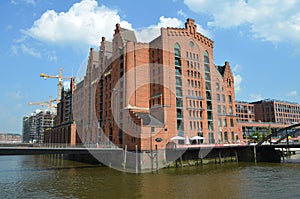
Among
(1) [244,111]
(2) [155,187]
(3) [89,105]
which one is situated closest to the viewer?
(2) [155,187]

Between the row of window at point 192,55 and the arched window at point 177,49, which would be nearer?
the arched window at point 177,49

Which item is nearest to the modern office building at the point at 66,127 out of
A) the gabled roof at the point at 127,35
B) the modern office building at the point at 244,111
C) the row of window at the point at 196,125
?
the gabled roof at the point at 127,35

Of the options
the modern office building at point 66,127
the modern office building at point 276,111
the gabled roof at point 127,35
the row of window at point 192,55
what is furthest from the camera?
the modern office building at point 276,111

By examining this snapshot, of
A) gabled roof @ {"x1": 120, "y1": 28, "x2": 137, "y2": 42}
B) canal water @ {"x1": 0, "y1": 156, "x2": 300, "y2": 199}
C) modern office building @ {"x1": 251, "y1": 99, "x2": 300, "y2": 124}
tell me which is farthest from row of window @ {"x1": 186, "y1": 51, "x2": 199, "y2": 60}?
modern office building @ {"x1": 251, "y1": 99, "x2": 300, "y2": 124}

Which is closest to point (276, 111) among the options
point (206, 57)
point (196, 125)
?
point (206, 57)

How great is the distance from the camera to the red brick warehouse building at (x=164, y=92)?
60.5 metres

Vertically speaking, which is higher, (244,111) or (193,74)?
(193,74)

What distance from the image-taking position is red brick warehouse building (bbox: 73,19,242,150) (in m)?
60.5

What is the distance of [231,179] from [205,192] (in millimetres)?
10322

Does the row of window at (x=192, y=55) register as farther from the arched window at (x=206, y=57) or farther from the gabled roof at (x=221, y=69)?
the gabled roof at (x=221, y=69)

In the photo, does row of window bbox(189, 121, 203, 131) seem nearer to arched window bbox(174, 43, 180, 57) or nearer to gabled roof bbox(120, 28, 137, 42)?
arched window bbox(174, 43, 180, 57)

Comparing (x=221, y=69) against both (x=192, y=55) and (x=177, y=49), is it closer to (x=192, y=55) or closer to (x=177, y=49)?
(x=192, y=55)

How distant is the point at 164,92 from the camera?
61.8 meters

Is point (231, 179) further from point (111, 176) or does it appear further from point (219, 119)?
point (219, 119)
